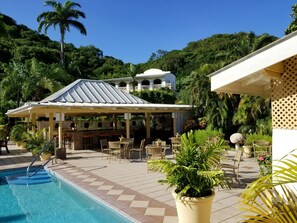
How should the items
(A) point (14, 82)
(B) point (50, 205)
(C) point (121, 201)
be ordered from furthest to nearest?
(A) point (14, 82) < (B) point (50, 205) < (C) point (121, 201)

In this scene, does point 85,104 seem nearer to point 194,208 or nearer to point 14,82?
point 194,208

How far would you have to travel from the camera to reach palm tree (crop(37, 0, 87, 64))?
37069mm

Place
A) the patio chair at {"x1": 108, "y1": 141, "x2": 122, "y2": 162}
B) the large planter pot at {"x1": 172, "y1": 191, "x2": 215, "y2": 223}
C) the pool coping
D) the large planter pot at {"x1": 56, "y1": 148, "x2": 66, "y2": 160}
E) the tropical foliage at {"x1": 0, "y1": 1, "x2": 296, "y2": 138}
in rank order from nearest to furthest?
the large planter pot at {"x1": 172, "y1": 191, "x2": 215, "y2": 223} → the pool coping → the patio chair at {"x1": 108, "y1": 141, "x2": 122, "y2": 162} → the large planter pot at {"x1": 56, "y1": 148, "x2": 66, "y2": 160} → the tropical foliage at {"x1": 0, "y1": 1, "x2": 296, "y2": 138}

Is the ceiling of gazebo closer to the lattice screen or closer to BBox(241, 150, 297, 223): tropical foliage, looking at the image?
the lattice screen

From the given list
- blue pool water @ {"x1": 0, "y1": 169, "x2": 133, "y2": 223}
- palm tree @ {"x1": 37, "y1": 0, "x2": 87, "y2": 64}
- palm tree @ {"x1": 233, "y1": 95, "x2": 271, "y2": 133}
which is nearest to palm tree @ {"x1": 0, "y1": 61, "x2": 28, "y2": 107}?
palm tree @ {"x1": 37, "y1": 0, "x2": 87, "y2": 64}

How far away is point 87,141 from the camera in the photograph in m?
18.3

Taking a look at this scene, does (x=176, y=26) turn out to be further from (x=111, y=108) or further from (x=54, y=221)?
(x=54, y=221)

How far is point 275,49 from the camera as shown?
4.77m

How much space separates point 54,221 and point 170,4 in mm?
21337

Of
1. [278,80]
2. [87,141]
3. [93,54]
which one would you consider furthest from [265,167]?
[93,54]

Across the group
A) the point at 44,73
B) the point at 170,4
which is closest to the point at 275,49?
the point at 170,4

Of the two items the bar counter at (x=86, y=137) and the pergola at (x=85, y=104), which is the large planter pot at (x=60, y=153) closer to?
the pergola at (x=85, y=104)

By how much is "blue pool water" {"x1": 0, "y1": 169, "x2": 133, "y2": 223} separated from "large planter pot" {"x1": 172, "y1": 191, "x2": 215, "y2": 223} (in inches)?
54.7

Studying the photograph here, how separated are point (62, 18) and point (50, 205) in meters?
34.5
